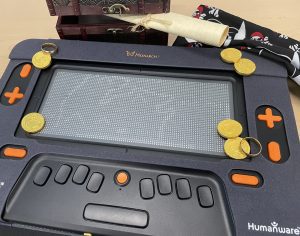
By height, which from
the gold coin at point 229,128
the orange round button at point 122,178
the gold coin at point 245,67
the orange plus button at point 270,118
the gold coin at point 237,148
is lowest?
the orange round button at point 122,178

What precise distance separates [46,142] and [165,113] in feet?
0.60

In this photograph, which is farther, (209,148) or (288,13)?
(288,13)

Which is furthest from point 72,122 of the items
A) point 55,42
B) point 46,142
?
point 55,42

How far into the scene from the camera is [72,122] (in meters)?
0.50

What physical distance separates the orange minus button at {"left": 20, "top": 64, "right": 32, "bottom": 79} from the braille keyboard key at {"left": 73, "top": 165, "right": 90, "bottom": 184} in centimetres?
21

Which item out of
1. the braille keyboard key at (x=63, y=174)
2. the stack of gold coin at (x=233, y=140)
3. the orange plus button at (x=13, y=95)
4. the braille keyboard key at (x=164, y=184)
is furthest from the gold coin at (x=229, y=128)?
the orange plus button at (x=13, y=95)

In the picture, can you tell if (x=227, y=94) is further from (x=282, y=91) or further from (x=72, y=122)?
(x=72, y=122)

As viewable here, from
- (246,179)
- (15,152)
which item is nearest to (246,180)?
(246,179)

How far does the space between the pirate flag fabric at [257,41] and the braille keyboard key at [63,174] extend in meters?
0.32

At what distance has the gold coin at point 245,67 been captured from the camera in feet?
1.72

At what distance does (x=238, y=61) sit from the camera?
0.54m

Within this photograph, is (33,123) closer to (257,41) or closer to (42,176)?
(42,176)

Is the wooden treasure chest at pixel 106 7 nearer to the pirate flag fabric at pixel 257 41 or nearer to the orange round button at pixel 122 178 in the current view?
the pirate flag fabric at pixel 257 41

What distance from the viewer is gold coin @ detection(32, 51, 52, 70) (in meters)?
0.56
